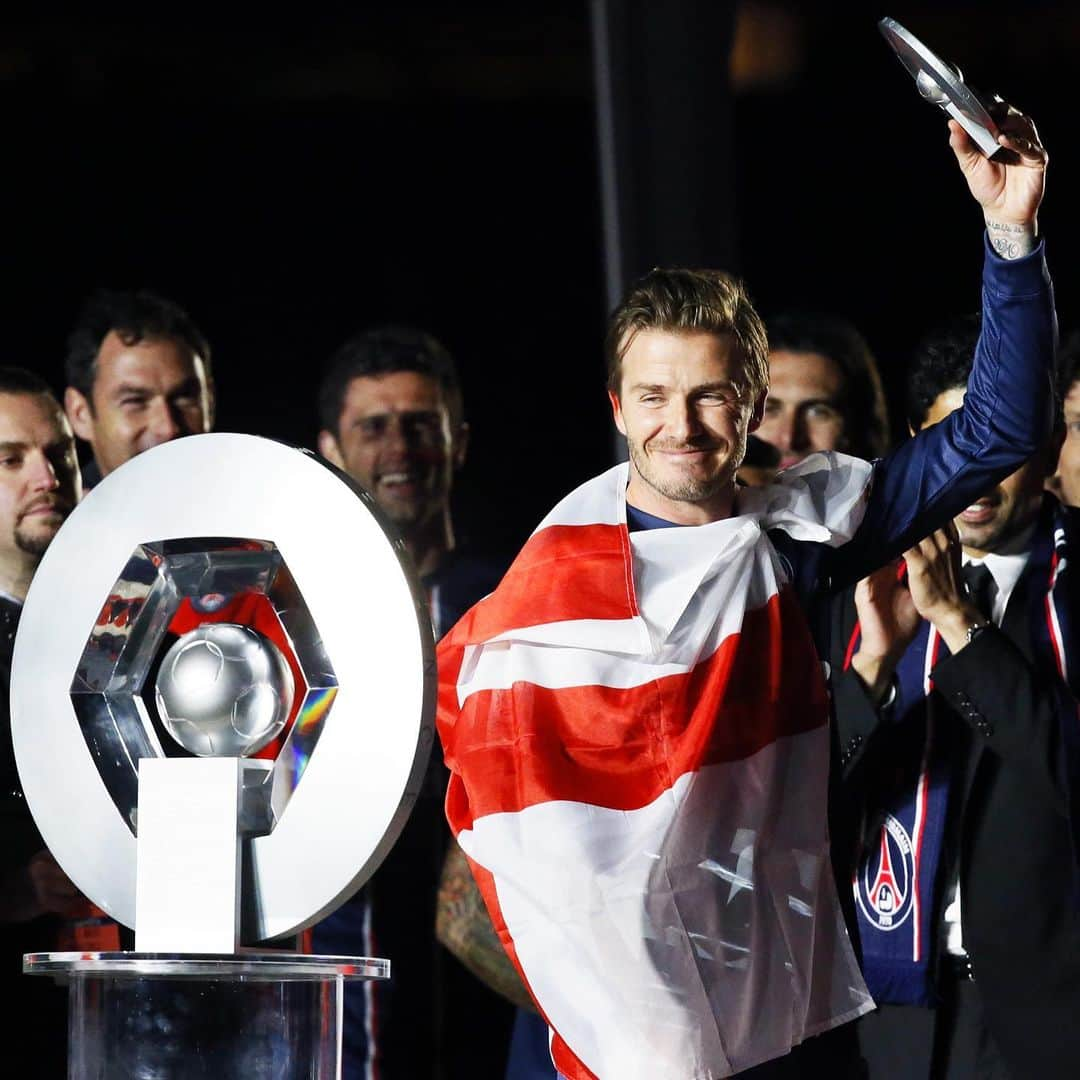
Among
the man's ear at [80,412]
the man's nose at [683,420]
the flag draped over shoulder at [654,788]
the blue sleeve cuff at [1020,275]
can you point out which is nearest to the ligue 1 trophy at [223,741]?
the flag draped over shoulder at [654,788]

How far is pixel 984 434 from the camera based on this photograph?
5.88ft

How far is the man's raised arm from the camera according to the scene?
5.64ft

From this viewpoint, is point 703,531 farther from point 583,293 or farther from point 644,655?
point 583,293

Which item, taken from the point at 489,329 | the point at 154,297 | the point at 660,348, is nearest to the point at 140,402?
the point at 154,297

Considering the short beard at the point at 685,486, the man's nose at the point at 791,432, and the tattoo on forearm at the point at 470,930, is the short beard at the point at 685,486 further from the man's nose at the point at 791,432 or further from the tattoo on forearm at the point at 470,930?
the man's nose at the point at 791,432

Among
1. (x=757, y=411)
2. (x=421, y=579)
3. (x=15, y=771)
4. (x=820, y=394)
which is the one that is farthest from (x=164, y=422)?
(x=757, y=411)

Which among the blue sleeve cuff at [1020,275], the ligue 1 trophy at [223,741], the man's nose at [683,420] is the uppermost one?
the blue sleeve cuff at [1020,275]

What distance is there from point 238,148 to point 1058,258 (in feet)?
7.61

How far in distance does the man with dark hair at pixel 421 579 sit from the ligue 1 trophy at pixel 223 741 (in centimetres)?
105

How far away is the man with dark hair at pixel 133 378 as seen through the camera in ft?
8.96

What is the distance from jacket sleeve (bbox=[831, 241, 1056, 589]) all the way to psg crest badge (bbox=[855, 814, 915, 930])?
374mm

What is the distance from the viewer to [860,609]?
2127 mm

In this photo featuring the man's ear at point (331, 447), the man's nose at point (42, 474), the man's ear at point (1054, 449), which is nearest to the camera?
the man's ear at point (1054, 449)

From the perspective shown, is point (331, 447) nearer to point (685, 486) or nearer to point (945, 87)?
point (685, 486)
